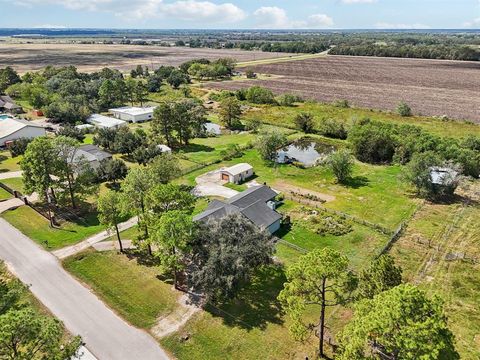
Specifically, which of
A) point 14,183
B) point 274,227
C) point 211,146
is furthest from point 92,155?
point 274,227

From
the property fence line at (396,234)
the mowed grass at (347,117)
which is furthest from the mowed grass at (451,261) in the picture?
the mowed grass at (347,117)

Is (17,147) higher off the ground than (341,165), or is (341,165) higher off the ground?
(341,165)

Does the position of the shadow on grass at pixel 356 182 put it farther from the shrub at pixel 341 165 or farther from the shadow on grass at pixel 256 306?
the shadow on grass at pixel 256 306

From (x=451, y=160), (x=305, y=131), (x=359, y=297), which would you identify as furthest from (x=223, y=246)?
(x=305, y=131)

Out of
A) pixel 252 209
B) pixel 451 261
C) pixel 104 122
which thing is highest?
pixel 252 209

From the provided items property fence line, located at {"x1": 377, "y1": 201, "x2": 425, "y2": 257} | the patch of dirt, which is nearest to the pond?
the patch of dirt

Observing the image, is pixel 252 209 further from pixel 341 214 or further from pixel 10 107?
pixel 10 107

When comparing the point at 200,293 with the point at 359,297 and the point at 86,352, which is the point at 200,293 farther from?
the point at 359,297
